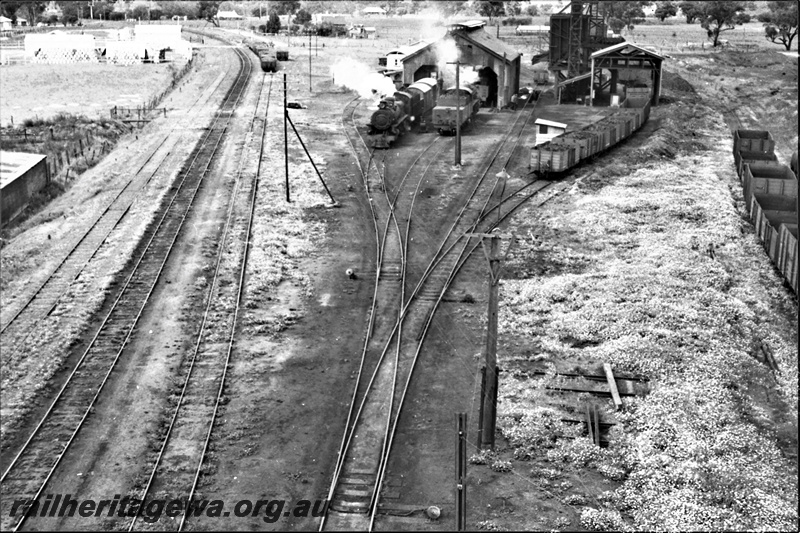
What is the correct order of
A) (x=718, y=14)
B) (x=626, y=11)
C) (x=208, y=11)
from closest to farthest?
(x=718, y=14) → (x=626, y=11) → (x=208, y=11)

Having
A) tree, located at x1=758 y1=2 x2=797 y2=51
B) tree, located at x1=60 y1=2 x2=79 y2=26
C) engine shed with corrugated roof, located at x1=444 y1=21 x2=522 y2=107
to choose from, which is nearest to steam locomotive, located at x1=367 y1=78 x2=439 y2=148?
engine shed with corrugated roof, located at x1=444 y1=21 x2=522 y2=107

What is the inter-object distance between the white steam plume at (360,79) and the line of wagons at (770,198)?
2529 centimetres

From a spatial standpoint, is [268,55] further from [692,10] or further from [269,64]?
[692,10]

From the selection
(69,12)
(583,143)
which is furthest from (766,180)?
(69,12)

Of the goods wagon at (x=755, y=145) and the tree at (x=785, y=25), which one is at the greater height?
the tree at (x=785, y=25)

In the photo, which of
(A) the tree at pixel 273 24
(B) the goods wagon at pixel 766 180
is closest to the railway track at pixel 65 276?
(B) the goods wagon at pixel 766 180

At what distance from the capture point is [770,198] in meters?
40.2

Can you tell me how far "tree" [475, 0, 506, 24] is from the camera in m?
149

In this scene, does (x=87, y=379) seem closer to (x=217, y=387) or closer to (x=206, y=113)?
(x=217, y=387)

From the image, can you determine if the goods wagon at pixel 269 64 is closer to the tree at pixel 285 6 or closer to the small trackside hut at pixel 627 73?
the small trackside hut at pixel 627 73

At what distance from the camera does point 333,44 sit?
118250 millimetres

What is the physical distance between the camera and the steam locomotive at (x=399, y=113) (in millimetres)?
53156

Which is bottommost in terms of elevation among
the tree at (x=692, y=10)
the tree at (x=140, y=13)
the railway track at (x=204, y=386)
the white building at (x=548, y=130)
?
the railway track at (x=204, y=386)

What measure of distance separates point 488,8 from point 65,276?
413 ft
